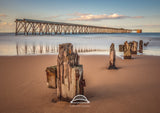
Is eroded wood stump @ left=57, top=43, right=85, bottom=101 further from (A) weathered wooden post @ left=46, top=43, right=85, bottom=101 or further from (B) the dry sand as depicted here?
(B) the dry sand

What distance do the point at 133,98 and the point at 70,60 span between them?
5.95ft

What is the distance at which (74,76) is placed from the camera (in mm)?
2707

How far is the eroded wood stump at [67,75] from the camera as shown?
272 cm

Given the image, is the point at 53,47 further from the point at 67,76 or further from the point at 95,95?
the point at 67,76

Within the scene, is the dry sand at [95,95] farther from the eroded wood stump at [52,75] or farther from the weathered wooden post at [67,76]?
the eroded wood stump at [52,75]

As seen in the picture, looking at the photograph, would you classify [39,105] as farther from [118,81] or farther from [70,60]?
[118,81]

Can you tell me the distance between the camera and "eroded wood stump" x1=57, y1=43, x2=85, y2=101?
2717 millimetres

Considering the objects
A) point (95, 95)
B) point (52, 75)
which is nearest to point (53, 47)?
point (95, 95)

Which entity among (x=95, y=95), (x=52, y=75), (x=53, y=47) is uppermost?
(x=52, y=75)

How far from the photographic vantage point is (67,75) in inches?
108

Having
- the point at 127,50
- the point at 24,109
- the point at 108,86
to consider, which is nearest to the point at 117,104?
the point at 108,86

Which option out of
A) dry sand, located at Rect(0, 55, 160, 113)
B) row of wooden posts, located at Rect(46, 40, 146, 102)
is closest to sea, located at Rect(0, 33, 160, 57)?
dry sand, located at Rect(0, 55, 160, 113)

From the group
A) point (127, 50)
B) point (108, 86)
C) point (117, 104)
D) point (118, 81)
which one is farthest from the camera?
point (127, 50)

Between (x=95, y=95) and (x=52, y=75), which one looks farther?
(x=95, y=95)
